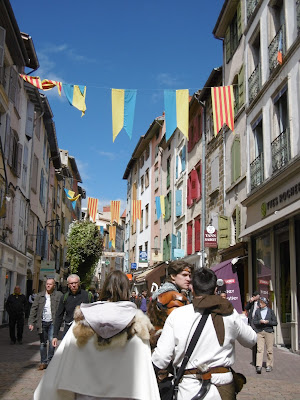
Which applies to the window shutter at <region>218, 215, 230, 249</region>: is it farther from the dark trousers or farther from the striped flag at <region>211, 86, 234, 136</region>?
the dark trousers

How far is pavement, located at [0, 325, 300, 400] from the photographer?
7.64m

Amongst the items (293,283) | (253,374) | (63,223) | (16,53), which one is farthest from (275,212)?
(63,223)

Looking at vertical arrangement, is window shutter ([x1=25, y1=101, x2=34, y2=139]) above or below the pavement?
above

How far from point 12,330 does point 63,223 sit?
112 ft

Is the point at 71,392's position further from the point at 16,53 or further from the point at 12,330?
the point at 16,53

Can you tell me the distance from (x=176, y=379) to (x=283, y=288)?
→ 12380 mm

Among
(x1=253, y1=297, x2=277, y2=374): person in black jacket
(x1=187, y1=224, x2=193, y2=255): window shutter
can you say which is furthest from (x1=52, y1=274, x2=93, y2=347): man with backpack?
(x1=187, y1=224, x2=193, y2=255): window shutter

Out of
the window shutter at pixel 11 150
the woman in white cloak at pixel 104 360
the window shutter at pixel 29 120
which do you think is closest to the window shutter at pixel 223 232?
the window shutter at pixel 11 150

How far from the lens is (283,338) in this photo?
15.0m

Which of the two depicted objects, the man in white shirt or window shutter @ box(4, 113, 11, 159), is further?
window shutter @ box(4, 113, 11, 159)

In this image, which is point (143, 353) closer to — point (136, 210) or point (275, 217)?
point (275, 217)

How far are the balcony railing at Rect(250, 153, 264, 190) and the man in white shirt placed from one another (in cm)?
1370

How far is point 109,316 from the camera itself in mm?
3457

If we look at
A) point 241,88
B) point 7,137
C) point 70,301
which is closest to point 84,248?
point 7,137
